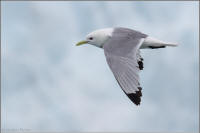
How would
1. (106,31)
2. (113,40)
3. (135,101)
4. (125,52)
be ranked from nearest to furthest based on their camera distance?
(135,101)
(125,52)
(113,40)
(106,31)

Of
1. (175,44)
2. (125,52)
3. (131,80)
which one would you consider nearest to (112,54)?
(125,52)

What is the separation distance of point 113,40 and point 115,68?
3.50ft

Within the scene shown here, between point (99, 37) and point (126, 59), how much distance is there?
4.78 feet

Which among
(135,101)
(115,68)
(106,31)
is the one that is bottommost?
(135,101)

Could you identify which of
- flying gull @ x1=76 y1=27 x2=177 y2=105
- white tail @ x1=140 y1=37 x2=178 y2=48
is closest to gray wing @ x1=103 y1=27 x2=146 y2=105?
flying gull @ x1=76 y1=27 x2=177 y2=105

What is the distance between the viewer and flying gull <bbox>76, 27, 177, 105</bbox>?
6473 millimetres

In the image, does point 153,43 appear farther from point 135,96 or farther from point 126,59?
point 135,96

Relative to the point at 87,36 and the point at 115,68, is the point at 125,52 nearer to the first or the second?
the point at 115,68

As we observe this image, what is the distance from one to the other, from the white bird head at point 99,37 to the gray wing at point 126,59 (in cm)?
17

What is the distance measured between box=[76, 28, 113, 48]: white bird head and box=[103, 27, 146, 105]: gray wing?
0.17 metres

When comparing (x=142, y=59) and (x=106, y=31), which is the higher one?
(x=106, y=31)

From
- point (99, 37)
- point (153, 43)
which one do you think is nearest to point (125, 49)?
point (153, 43)

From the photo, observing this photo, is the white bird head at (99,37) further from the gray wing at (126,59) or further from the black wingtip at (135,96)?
the black wingtip at (135,96)

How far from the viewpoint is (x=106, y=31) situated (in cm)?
827
